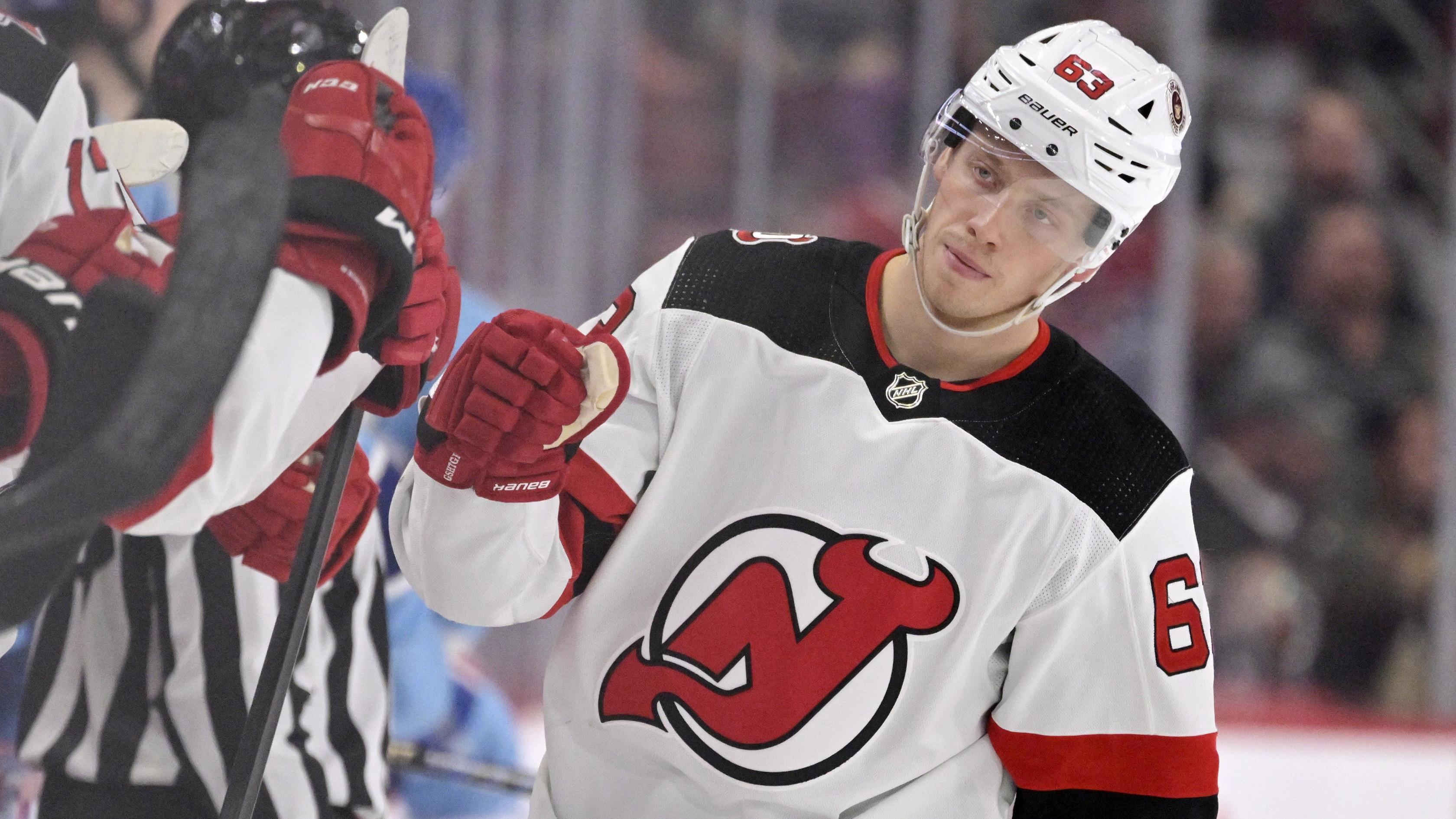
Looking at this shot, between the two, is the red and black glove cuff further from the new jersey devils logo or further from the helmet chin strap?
the helmet chin strap

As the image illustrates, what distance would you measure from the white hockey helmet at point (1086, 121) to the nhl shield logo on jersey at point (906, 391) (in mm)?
57

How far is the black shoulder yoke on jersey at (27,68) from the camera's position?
81 centimetres

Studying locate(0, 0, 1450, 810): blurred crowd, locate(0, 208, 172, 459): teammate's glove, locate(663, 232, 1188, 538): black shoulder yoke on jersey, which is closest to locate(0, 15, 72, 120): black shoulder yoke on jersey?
locate(0, 208, 172, 459): teammate's glove

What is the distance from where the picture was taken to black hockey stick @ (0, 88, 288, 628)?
676mm

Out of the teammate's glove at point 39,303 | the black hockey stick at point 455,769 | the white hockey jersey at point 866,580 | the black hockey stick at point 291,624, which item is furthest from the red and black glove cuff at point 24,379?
the black hockey stick at point 455,769

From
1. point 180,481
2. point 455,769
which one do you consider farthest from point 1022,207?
point 455,769

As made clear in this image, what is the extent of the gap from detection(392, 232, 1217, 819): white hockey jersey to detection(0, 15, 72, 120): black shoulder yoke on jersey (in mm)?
498

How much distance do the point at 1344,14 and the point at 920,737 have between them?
380 cm

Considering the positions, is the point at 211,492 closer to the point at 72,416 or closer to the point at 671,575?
the point at 72,416

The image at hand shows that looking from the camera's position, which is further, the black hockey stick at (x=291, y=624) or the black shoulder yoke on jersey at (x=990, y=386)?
the black shoulder yoke on jersey at (x=990, y=386)

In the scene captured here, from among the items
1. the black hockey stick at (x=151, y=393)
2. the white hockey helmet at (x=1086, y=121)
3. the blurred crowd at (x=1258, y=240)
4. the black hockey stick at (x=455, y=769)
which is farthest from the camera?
the blurred crowd at (x=1258, y=240)

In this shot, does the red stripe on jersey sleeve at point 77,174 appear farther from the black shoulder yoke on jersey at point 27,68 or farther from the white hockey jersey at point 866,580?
the white hockey jersey at point 866,580

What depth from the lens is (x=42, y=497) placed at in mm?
677

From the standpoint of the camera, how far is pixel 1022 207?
4.22 feet
